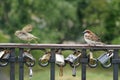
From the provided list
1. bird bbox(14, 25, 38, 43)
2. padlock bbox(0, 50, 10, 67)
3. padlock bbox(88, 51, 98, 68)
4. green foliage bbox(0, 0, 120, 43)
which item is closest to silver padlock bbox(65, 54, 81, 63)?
padlock bbox(88, 51, 98, 68)

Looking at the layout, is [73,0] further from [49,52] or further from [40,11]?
[49,52]

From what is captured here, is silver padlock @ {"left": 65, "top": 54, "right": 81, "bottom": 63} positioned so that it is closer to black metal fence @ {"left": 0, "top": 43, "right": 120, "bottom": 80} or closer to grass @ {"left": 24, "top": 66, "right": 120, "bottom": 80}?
black metal fence @ {"left": 0, "top": 43, "right": 120, "bottom": 80}

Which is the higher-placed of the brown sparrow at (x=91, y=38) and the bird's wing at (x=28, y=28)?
the bird's wing at (x=28, y=28)

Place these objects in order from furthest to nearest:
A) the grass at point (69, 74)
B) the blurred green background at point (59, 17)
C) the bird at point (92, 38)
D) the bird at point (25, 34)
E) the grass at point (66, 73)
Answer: the blurred green background at point (59, 17) < the grass at point (69, 74) < the grass at point (66, 73) < the bird at point (25, 34) < the bird at point (92, 38)

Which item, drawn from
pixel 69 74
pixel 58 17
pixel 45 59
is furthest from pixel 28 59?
pixel 58 17

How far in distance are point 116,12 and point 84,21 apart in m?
5.09

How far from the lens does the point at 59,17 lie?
64.2 feet

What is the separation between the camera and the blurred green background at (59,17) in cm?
1619

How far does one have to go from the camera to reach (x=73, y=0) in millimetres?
21266

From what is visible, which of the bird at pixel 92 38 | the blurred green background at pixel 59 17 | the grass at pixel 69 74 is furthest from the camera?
the blurred green background at pixel 59 17

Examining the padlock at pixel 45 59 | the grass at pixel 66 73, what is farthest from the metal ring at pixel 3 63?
the grass at pixel 66 73

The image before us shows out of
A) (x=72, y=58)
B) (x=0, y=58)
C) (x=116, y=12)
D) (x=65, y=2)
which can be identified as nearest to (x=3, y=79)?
(x=0, y=58)

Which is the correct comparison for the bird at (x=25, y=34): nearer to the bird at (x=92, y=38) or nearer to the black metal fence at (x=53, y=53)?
the black metal fence at (x=53, y=53)

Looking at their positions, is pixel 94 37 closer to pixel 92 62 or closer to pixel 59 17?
pixel 92 62
